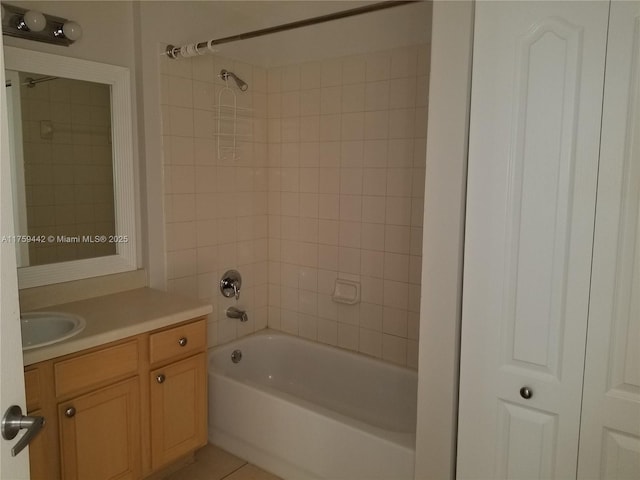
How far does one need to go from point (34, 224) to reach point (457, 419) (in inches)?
75.4

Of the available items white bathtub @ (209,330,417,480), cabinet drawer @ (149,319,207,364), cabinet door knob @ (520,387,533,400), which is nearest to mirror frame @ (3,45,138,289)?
cabinet drawer @ (149,319,207,364)

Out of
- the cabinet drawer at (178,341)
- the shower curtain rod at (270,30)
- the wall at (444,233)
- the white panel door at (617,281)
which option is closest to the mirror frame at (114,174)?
the shower curtain rod at (270,30)

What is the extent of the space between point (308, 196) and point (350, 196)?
12.3 inches

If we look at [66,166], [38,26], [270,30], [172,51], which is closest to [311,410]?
[66,166]

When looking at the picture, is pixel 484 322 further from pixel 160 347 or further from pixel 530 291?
pixel 160 347

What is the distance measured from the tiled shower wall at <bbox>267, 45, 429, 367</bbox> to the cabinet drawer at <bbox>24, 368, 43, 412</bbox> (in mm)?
1728

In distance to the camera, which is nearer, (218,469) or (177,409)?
(177,409)

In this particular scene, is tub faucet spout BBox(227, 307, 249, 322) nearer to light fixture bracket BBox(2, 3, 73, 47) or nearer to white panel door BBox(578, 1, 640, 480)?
light fixture bracket BBox(2, 3, 73, 47)

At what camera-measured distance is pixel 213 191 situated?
286 centimetres

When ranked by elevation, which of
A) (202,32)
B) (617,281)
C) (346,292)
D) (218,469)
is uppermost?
(202,32)

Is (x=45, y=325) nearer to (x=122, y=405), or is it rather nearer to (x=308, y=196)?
(x=122, y=405)

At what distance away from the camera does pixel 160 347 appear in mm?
2100

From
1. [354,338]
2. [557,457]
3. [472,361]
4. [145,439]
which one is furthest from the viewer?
[354,338]

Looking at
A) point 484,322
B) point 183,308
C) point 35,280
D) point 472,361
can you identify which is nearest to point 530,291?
point 484,322
